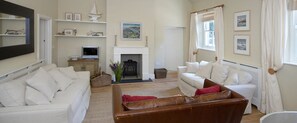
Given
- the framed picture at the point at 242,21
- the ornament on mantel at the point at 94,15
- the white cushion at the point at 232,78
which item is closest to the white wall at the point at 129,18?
the ornament on mantel at the point at 94,15

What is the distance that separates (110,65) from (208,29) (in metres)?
3.38

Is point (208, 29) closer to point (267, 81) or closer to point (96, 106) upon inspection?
point (267, 81)

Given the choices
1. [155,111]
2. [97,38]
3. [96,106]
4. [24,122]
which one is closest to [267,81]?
[155,111]

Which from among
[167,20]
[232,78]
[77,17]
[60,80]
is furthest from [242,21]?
[77,17]

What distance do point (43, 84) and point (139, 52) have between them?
12.9 feet

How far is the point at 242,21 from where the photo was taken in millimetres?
4543

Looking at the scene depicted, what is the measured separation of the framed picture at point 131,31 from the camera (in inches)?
250

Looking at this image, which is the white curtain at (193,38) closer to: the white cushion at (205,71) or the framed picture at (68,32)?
the white cushion at (205,71)

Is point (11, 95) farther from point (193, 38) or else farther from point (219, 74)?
point (193, 38)

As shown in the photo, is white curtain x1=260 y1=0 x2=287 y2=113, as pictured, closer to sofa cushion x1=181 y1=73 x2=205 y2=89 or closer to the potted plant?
sofa cushion x1=181 y1=73 x2=205 y2=89

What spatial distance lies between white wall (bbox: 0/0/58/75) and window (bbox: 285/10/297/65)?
459cm

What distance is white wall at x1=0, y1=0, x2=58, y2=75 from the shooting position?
2.95 m

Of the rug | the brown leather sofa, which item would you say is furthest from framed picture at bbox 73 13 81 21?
the brown leather sofa

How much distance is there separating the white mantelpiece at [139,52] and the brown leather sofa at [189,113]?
4080mm
